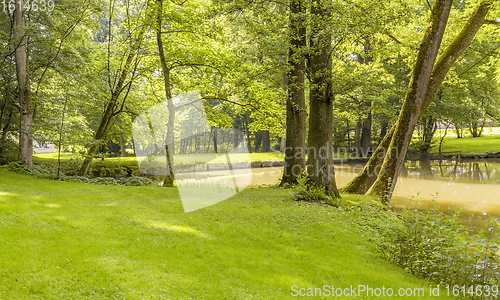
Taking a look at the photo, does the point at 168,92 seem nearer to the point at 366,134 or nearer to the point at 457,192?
the point at 457,192

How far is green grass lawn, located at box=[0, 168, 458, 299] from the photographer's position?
402 centimetres

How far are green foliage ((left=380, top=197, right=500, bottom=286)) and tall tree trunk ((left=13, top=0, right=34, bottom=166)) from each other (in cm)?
1399

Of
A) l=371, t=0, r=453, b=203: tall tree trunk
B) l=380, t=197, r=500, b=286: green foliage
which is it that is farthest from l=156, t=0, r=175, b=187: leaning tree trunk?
l=380, t=197, r=500, b=286: green foliage

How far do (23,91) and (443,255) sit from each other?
50.7 ft

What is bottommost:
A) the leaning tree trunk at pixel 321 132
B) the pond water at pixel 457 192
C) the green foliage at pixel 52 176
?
the pond water at pixel 457 192

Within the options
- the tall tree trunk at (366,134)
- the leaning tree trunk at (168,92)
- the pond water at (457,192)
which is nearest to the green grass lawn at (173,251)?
the pond water at (457,192)

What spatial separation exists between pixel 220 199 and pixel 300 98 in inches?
216

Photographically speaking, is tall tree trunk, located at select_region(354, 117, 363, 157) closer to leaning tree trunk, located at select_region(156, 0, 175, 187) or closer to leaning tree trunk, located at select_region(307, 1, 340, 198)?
leaning tree trunk, located at select_region(307, 1, 340, 198)

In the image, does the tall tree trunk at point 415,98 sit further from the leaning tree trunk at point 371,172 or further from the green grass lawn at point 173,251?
the green grass lawn at point 173,251

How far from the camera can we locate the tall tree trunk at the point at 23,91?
12.0m

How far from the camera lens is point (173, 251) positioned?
17.3ft

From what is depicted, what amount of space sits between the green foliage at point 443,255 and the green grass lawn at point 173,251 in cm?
41

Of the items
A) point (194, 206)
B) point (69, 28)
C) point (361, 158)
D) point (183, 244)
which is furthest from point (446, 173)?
point (69, 28)

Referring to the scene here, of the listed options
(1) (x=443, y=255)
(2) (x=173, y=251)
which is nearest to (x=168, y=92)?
(2) (x=173, y=251)
